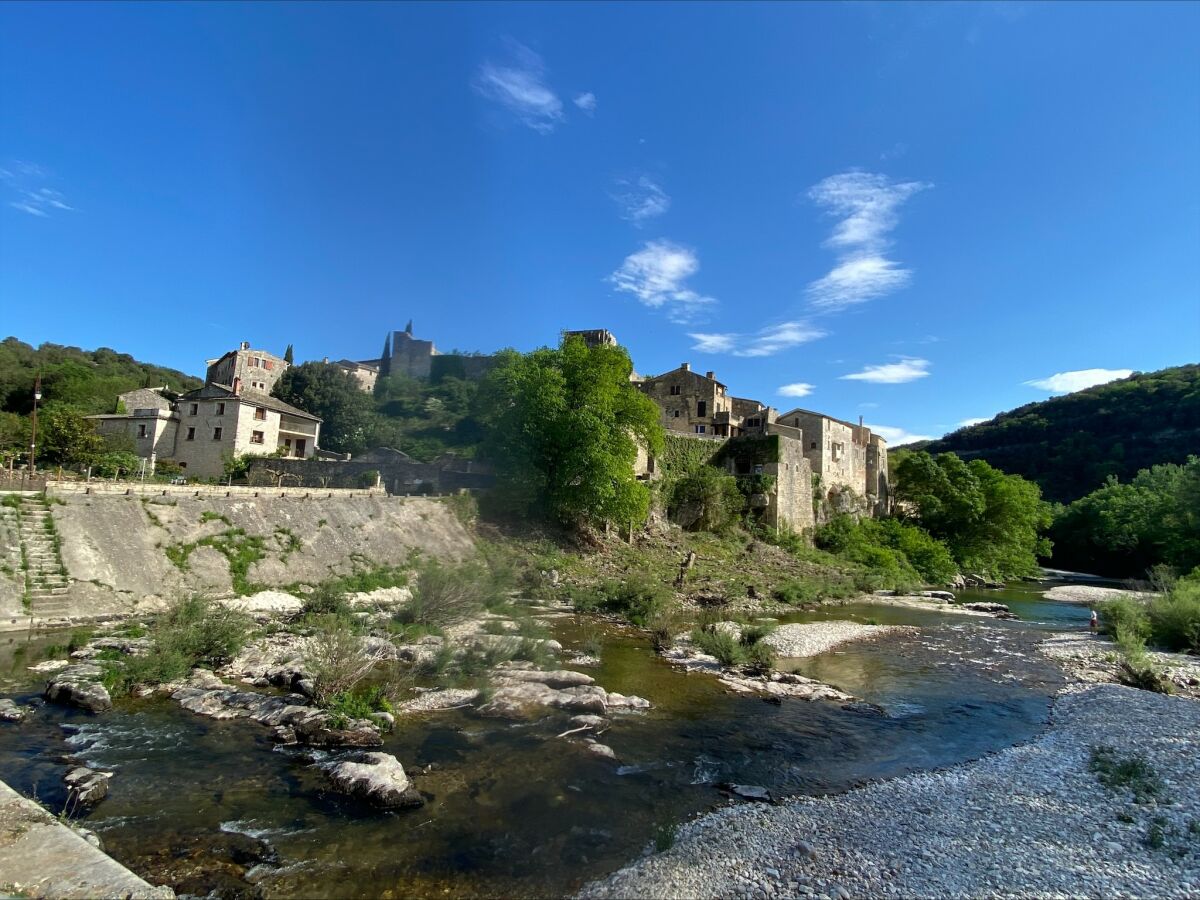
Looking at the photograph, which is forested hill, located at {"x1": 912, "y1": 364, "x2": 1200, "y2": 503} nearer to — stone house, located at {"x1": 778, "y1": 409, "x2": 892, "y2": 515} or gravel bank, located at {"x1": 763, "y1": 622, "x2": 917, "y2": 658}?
stone house, located at {"x1": 778, "y1": 409, "x2": 892, "y2": 515}

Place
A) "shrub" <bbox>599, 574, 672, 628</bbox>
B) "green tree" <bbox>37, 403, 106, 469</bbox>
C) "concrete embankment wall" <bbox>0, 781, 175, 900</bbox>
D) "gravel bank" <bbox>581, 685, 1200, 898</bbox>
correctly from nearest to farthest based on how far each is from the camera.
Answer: "concrete embankment wall" <bbox>0, 781, 175, 900</bbox> → "gravel bank" <bbox>581, 685, 1200, 898</bbox> → "shrub" <bbox>599, 574, 672, 628</bbox> → "green tree" <bbox>37, 403, 106, 469</bbox>

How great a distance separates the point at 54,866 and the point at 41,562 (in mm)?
18763

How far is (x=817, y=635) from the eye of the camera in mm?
24500

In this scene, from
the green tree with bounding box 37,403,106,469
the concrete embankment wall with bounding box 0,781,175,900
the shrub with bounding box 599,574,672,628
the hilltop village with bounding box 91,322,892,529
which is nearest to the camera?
the concrete embankment wall with bounding box 0,781,175,900

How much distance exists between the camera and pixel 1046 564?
247ft

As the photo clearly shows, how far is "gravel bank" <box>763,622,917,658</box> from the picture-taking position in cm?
2195

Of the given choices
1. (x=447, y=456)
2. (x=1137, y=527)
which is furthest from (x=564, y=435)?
(x=1137, y=527)

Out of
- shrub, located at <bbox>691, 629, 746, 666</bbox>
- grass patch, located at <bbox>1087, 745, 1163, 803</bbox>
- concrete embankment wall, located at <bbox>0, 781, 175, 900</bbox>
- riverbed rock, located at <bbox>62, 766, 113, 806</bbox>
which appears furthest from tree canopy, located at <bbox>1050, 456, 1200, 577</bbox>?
riverbed rock, located at <bbox>62, 766, 113, 806</bbox>

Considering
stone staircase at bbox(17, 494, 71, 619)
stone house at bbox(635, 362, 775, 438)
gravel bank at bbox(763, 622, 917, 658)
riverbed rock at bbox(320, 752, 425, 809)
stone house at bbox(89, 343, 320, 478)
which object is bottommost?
gravel bank at bbox(763, 622, 917, 658)

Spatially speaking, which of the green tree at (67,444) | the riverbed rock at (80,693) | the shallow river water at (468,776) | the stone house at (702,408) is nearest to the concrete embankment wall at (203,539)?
the shallow river water at (468,776)

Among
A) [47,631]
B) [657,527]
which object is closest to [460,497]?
[657,527]

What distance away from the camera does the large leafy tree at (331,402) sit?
61969 millimetres

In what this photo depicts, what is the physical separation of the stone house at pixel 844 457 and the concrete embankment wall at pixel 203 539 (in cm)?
3469

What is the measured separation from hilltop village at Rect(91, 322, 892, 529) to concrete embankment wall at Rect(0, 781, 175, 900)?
32292 millimetres
